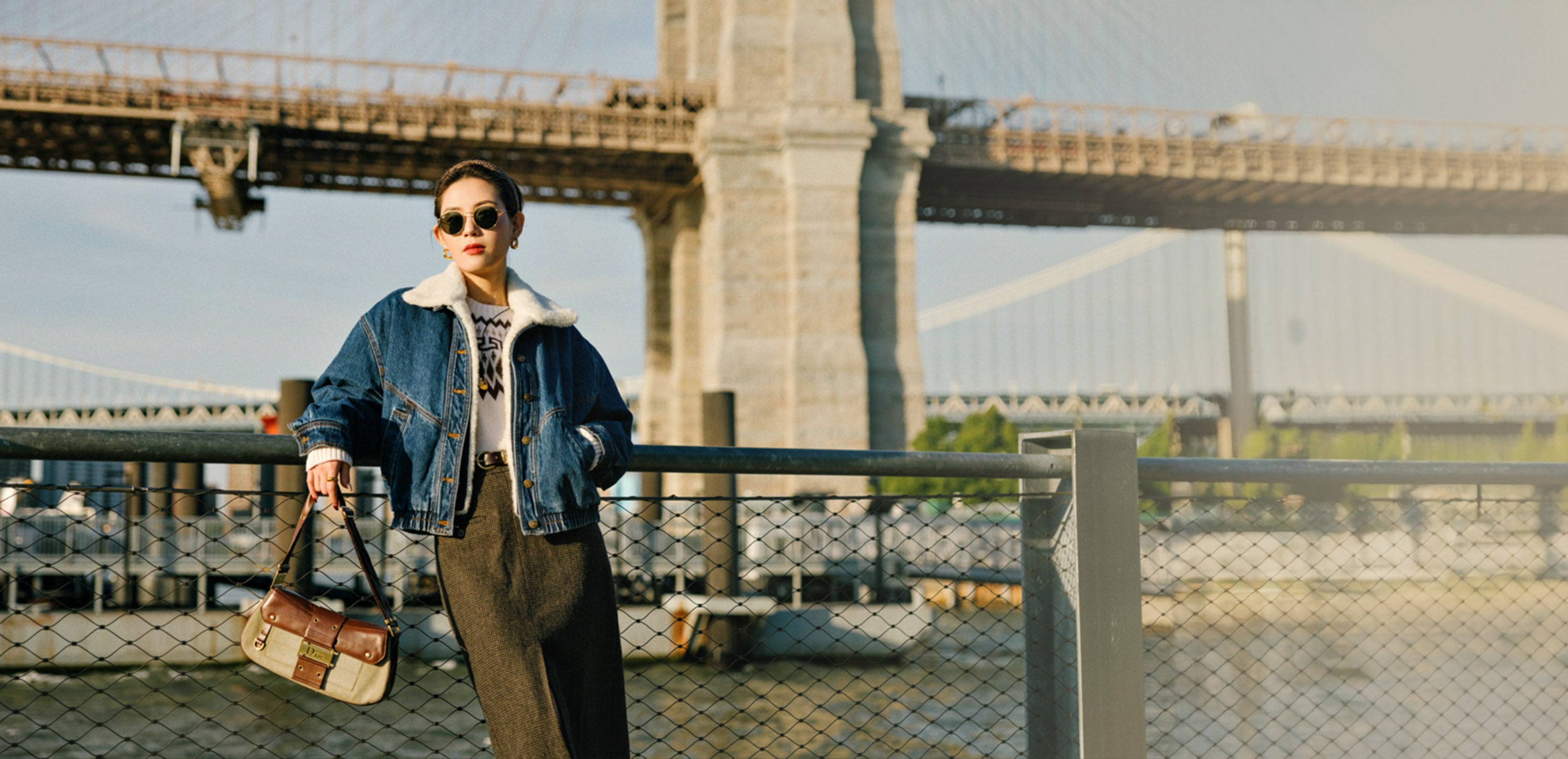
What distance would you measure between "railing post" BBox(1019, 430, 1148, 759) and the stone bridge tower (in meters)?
20.2

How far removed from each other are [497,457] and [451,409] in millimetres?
125

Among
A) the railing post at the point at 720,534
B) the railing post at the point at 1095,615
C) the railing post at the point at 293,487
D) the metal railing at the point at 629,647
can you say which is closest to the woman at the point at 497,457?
the railing post at the point at 1095,615

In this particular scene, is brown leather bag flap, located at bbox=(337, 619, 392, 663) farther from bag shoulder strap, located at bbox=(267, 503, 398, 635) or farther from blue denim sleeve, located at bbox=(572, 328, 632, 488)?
blue denim sleeve, located at bbox=(572, 328, 632, 488)

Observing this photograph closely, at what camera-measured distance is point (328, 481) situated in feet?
7.07

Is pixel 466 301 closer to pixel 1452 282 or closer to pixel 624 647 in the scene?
pixel 624 647

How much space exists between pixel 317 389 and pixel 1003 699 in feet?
32.0

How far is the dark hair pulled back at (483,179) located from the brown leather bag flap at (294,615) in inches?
31.0

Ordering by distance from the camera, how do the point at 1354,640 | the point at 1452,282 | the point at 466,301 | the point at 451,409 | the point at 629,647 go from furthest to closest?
1. the point at 1452,282
2. the point at 1354,640
3. the point at 629,647
4. the point at 466,301
5. the point at 451,409

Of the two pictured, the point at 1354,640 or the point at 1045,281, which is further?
the point at 1045,281

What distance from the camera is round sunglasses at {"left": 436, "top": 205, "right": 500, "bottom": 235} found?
93.9 inches

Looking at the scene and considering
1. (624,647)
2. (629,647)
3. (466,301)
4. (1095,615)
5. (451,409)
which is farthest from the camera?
(624,647)

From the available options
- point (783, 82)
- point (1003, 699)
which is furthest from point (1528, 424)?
point (1003, 699)

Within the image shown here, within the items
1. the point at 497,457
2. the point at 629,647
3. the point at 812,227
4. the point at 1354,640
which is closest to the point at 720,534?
the point at 629,647

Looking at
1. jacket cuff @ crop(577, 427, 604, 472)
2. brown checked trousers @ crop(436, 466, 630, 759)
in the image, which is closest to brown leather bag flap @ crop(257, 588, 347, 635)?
brown checked trousers @ crop(436, 466, 630, 759)
